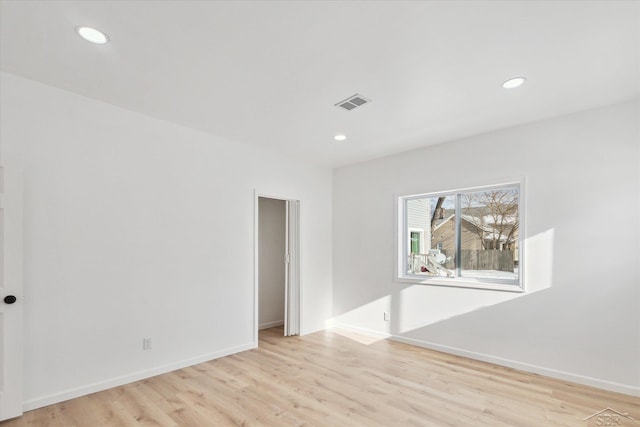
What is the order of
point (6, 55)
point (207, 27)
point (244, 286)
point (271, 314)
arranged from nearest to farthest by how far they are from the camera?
point (207, 27) → point (6, 55) → point (244, 286) → point (271, 314)

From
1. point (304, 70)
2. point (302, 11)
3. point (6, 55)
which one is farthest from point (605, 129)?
point (6, 55)

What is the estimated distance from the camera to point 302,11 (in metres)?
1.91

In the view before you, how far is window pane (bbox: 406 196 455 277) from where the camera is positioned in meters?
4.44

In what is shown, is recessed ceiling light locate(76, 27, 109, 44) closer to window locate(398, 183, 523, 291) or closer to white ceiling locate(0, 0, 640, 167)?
white ceiling locate(0, 0, 640, 167)

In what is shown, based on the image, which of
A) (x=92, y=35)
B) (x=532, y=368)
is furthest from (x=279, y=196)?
(x=532, y=368)

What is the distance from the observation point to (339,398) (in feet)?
9.63

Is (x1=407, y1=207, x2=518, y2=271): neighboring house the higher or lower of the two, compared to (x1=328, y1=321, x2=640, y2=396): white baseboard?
higher

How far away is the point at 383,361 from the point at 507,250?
75.5 inches

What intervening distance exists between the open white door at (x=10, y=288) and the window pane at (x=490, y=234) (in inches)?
174

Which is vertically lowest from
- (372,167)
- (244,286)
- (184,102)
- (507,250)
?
(244,286)

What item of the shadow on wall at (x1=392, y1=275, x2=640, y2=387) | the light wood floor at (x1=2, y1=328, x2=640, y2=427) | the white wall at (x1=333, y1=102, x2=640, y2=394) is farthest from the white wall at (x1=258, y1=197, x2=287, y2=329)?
the shadow on wall at (x1=392, y1=275, x2=640, y2=387)

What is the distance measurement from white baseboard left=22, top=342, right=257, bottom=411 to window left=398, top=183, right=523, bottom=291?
2621 millimetres

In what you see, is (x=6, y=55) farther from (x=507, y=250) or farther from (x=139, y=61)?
(x=507, y=250)

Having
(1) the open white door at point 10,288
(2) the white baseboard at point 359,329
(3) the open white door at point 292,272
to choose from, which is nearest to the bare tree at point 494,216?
(2) the white baseboard at point 359,329
